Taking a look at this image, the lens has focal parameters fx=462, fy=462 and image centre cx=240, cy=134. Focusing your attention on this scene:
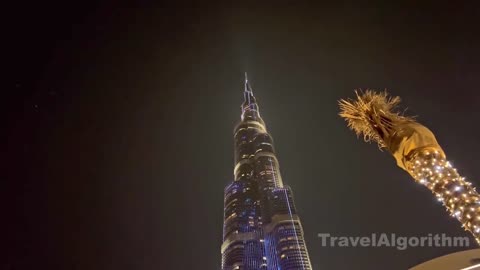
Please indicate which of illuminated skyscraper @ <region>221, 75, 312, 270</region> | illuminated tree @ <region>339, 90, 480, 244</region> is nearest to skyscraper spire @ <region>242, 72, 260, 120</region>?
illuminated skyscraper @ <region>221, 75, 312, 270</region>

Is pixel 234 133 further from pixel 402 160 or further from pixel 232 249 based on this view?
pixel 402 160

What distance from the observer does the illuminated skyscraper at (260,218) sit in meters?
28.9

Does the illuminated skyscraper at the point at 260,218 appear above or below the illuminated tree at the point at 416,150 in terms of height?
above

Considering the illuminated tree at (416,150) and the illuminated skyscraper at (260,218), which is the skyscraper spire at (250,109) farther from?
the illuminated tree at (416,150)

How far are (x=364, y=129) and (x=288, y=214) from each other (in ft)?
90.0

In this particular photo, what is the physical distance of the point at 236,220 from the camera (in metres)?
34.3

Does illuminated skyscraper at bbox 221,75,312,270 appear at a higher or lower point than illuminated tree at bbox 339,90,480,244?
higher

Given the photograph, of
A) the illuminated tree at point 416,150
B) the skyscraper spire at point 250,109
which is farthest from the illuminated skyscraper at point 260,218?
the illuminated tree at point 416,150

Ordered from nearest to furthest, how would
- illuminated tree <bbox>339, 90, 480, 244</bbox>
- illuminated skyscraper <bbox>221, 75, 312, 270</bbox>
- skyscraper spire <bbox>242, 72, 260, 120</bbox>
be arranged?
illuminated tree <bbox>339, 90, 480, 244</bbox>, illuminated skyscraper <bbox>221, 75, 312, 270</bbox>, skyscraper spire <bbox>242, 72, 260, 120</bbox>

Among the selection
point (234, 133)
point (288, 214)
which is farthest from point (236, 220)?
point (234, 133)

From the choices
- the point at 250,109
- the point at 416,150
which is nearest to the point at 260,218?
the point at 250,109

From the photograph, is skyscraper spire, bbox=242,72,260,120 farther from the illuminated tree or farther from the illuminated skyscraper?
the illuminated tree

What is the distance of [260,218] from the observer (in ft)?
112

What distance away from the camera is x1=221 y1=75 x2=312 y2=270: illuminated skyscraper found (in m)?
28.9
